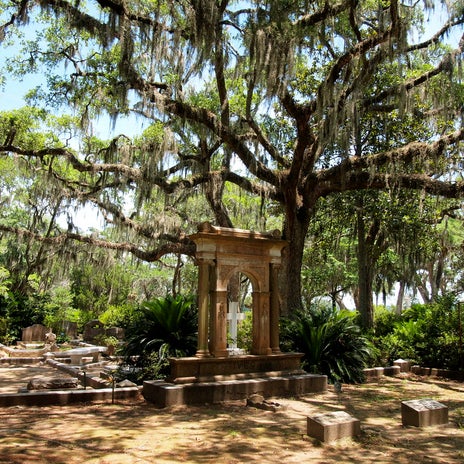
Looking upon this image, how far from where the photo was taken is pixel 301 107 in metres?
11.9

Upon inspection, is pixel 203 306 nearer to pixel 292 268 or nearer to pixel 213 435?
pixel 213 435

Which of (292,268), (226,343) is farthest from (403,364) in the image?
(226,343)

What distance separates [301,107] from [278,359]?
6.16m

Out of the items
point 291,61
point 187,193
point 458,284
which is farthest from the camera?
point 458,284

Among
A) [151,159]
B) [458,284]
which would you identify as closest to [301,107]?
[151,159]

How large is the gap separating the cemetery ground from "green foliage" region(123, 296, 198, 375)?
1.24 m

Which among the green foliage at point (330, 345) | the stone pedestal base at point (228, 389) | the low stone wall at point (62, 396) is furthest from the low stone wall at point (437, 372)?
the low stone wall at point (62, 396)

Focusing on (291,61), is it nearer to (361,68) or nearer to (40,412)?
(361,68)

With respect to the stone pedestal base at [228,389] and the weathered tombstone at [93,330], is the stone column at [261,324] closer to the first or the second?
the stone pedestal base at [228,389]

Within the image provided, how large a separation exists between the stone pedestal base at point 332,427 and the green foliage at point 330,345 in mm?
4564

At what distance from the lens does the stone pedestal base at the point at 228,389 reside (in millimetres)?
7809

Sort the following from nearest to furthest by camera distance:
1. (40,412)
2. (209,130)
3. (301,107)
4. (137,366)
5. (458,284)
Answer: (40,412), (137,366), (301,107), (209,130), (458,284)

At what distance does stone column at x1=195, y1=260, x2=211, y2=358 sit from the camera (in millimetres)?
8766

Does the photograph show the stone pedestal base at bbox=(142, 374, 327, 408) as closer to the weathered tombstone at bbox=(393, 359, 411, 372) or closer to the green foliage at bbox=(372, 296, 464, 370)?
the weathered tombstone at bbox=(393, 359, 411, 372)
